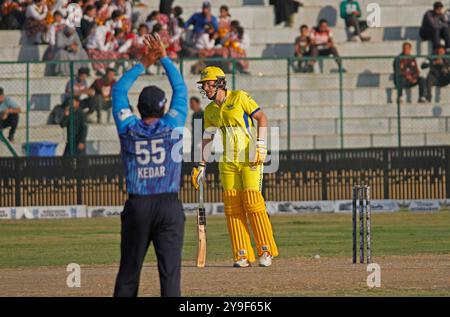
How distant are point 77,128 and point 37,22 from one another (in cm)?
455

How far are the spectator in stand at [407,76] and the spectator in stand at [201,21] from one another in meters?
4.85

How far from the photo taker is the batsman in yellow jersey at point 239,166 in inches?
708

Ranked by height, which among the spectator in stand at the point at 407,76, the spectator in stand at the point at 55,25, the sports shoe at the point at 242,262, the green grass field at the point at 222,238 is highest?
the spectator in stand at the point at 55,25

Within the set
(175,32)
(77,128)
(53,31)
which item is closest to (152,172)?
(77,128)

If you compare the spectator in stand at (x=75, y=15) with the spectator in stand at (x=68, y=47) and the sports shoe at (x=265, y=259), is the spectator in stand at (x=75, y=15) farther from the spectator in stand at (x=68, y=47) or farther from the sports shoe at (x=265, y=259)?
the sports shoe at (x=265, y=259)

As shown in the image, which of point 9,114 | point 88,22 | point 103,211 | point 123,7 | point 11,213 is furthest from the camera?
point 123,7

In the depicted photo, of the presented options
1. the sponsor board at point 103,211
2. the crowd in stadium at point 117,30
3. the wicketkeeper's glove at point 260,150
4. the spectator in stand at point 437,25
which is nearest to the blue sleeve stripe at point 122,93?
the wicketkeeper's glove at point 260,150

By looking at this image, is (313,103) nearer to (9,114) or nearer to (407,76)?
(407,76)

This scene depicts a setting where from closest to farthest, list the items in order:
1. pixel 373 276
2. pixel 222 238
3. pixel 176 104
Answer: pixel 176 104 < pixel 373 276 < pixel 222 238

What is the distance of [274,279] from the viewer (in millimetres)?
16562

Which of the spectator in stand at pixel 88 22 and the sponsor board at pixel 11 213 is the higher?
the spectator in stand at pixel 88 22
